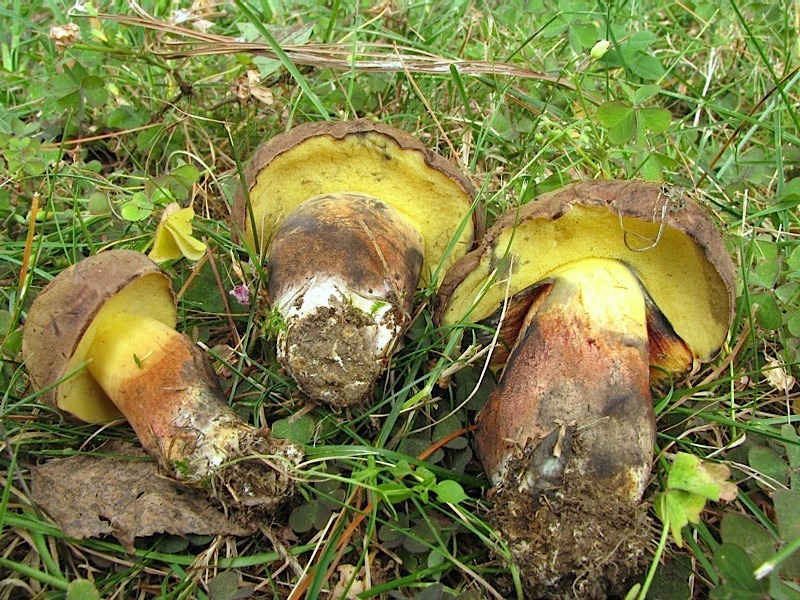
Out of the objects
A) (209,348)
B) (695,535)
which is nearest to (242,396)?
(209,348)

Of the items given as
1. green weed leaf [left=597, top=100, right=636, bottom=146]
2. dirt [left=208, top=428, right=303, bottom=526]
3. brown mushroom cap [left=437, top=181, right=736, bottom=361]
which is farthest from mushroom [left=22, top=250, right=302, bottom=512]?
green weed leaf [left=597, top=100, right=636, bottom=146]

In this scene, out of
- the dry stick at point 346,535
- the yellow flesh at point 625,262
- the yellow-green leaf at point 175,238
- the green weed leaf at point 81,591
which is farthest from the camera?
the yellow-green leaf at point 175,238

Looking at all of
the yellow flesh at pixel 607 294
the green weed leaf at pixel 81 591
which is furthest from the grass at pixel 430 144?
the yellow flesh at pixel 607 294

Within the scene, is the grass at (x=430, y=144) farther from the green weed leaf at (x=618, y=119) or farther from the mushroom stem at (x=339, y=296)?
the mushroom stem at (x=339, y=296)

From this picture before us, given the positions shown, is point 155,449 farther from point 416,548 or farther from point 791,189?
point 791,189

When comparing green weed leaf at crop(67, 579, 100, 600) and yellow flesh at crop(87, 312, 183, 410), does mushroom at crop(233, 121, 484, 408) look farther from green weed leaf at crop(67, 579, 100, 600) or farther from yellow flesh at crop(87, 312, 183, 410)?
green weed leaf at crop(67, 579, 100, 600)

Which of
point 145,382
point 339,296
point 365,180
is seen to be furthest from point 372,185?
point 145,382

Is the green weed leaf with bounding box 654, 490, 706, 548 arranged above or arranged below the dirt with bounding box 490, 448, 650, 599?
above
